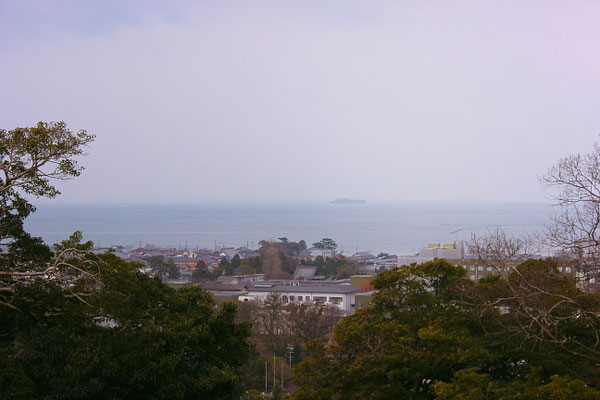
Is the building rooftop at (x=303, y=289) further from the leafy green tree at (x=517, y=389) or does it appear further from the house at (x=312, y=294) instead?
the leafy green tree at (x=517, y=389)

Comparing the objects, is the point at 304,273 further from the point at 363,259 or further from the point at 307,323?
the point at 307,323

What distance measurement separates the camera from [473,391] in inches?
234

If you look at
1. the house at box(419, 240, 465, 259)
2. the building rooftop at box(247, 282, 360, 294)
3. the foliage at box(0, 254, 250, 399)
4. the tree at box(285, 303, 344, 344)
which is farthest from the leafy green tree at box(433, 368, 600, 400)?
the house at box(419, 240, 465, 259)

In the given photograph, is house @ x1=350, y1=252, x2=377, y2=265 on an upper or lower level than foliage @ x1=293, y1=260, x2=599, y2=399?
lower

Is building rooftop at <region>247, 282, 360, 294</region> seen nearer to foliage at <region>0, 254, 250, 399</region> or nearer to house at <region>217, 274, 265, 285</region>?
house at <region>217, 274, 265, 285</region>

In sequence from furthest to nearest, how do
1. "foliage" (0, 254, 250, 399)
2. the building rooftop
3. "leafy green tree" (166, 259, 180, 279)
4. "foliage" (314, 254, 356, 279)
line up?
"foliage" (314, 254, 356, 279) < "leafy green tree" (166, 259, 180, 279) < the building rooftop < "foliage" (0, 254, 250, 399)

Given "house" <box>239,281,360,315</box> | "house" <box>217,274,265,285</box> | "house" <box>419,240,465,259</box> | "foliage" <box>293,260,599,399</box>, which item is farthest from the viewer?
"house" <box>217,274,265,285</box>

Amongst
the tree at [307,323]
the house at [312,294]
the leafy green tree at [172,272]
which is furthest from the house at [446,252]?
the leafy green tree at [172,272]

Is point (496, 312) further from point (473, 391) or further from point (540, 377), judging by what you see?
point (473, 391)

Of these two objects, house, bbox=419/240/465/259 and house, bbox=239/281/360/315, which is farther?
house, bbox=419/240/465/259

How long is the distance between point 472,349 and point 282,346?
31.0 ft

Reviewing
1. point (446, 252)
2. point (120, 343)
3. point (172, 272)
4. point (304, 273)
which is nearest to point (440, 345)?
point (120, 343)

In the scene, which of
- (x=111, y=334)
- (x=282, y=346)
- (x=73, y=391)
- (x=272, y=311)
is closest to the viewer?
(x=73, y=391)

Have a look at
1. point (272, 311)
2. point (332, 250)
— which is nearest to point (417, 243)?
point (332, 250)
